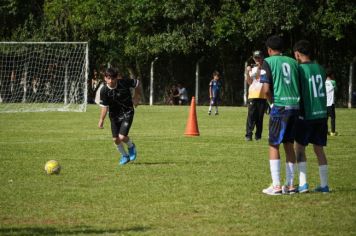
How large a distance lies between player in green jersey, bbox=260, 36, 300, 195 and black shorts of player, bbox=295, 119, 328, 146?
21 centimetres

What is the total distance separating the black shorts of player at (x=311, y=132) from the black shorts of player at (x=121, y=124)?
4.49m

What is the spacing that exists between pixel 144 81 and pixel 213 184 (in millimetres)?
37809

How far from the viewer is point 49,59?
4041cm

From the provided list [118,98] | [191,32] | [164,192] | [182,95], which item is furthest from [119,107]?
[182,95]

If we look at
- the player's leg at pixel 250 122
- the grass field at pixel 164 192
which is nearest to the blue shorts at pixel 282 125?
the grass field at pixel 164 192

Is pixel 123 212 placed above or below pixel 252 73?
below

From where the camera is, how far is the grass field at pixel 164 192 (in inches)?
321

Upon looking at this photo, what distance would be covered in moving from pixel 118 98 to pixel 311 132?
4.86m

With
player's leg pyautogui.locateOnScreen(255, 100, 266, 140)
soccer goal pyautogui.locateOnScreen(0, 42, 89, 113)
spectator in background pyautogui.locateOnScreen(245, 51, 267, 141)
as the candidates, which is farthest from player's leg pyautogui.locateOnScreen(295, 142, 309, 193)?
soccer goal pyautogui.locateOnScreen(0, 42, 89, 113)

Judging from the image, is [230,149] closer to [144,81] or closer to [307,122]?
[307,122]

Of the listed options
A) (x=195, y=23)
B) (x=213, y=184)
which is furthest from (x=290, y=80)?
(x=195, y=23)

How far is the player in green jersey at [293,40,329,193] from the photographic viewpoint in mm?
10305

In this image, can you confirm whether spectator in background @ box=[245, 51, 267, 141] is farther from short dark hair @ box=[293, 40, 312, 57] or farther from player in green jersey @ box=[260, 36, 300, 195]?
player in green jersey @ box=[260, 36, 300, 195]

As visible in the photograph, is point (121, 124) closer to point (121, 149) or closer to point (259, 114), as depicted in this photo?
point (121, 149)
